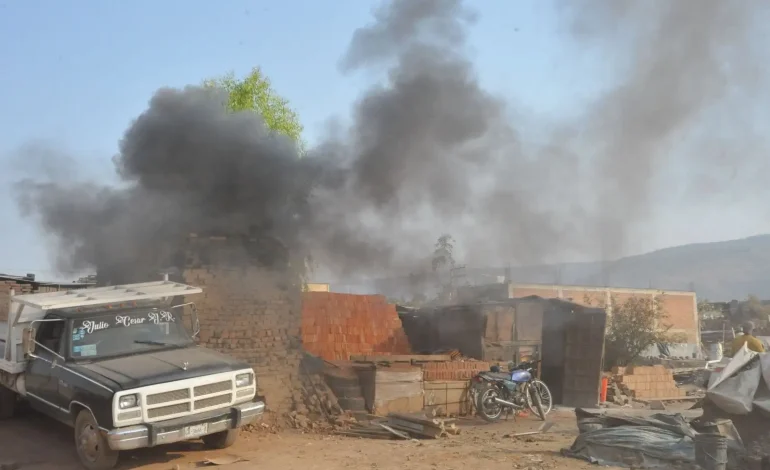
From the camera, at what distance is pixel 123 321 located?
26.8 ft

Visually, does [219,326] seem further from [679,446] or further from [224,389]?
[679,446]

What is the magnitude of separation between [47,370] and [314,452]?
10.6 ft

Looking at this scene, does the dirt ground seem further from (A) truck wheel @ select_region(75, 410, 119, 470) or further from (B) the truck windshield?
(B) the truck windshield

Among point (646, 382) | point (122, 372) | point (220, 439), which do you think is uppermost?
point (122, 372)

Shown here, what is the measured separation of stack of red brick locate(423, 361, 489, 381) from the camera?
Answer: 11.6 metres

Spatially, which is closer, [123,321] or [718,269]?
[123,321]

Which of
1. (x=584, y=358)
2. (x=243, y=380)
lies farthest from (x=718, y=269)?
(x=243, y=380)

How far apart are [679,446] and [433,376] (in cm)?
487

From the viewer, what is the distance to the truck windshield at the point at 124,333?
7.87 meters

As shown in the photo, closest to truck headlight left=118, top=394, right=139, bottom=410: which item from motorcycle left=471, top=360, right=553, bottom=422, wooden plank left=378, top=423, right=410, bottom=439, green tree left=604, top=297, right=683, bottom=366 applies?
wooden plank left=378, top=423, right=410, bottom=439

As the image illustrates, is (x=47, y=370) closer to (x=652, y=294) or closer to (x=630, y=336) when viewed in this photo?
(x=630, y=336)

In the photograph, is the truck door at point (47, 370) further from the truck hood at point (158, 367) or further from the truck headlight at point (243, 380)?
the truck headlight at point (243, 380)

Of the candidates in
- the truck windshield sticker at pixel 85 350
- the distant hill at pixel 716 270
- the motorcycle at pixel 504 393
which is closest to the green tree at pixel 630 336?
the motorcycle at pixel 504 393

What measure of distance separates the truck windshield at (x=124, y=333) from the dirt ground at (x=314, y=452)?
122cm
